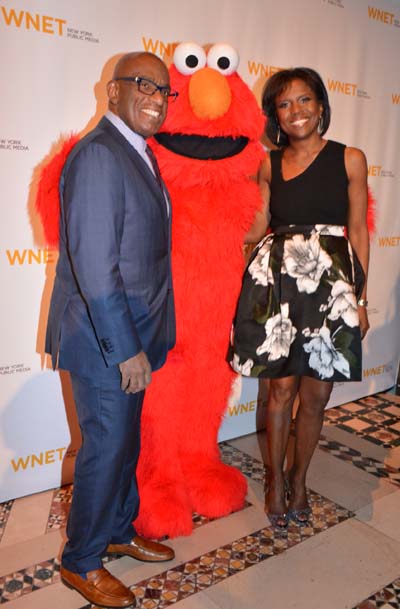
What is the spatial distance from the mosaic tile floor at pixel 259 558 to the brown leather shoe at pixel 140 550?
30 mm

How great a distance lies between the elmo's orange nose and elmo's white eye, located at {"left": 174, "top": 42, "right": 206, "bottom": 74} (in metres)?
0.03

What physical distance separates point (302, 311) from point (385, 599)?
3.13 feet

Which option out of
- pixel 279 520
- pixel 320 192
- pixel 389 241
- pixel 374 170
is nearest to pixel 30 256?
pixel 320 192

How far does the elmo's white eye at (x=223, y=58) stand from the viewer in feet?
5.78

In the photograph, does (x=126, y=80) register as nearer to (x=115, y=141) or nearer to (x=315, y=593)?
(x=115, y=141)

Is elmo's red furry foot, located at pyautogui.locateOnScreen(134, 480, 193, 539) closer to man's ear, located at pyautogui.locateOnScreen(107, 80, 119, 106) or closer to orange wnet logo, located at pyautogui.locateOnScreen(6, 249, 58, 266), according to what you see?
orange wnet logo, located at pyautogui.locateOnScreen(6, 249, 58, 266)

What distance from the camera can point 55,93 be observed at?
6.62 ft

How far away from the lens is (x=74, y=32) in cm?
201

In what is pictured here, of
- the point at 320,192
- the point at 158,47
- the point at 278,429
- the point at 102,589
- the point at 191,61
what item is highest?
the point at 158,47

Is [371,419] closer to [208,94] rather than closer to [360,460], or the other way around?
[360,460]

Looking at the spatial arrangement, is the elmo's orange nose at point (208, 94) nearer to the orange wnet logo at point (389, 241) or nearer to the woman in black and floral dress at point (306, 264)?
the woman in black and floral dress at point (306, 264)

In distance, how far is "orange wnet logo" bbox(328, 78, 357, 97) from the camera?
289cm

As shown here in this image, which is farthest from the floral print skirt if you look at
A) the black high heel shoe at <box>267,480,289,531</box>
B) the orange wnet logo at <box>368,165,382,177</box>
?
the orange wnet logo at <box>368,165,382,177</box>

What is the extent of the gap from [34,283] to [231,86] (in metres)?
1.04
